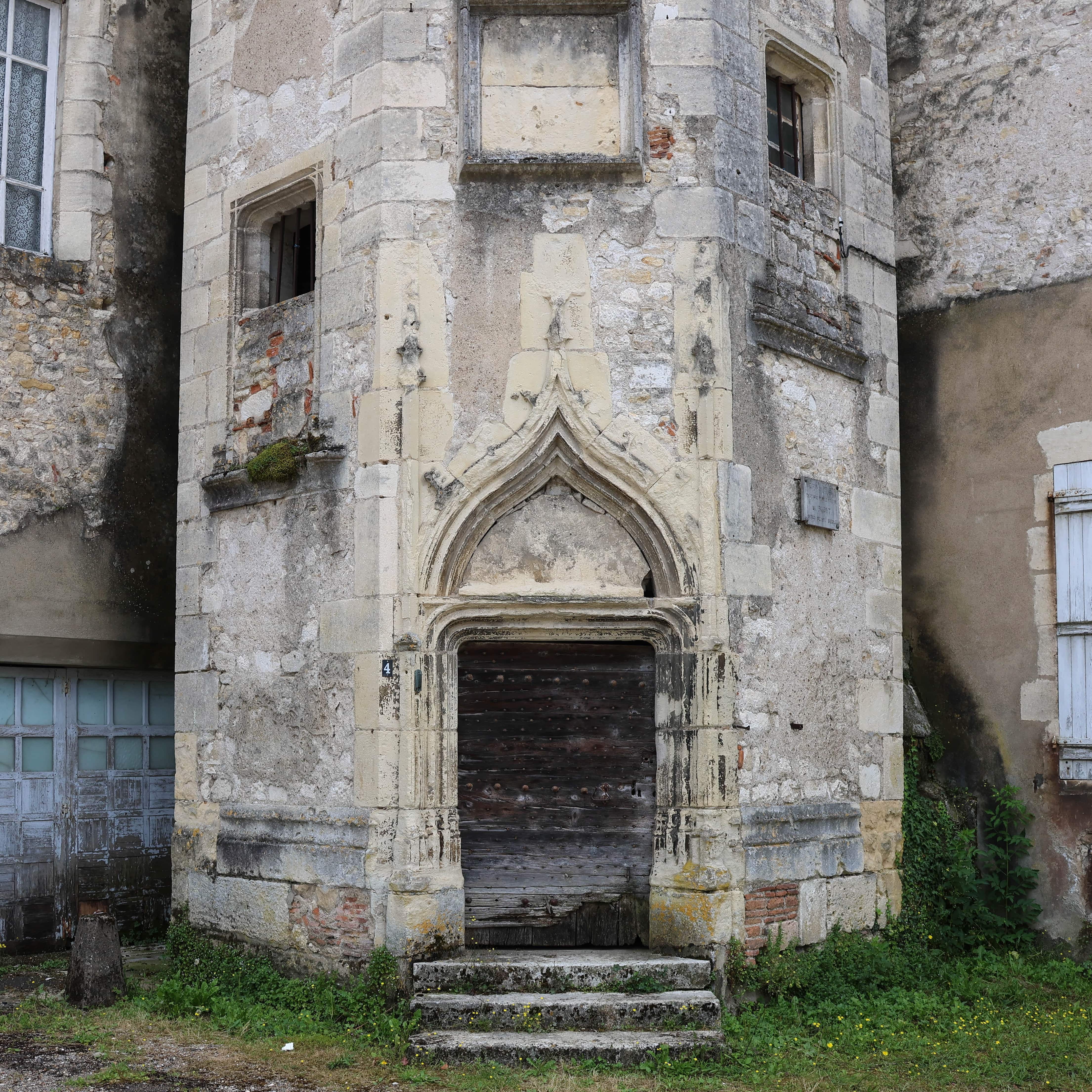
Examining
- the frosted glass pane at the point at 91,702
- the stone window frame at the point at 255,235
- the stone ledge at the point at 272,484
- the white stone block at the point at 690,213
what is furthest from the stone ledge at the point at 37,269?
the white stone block at the point at 690,213

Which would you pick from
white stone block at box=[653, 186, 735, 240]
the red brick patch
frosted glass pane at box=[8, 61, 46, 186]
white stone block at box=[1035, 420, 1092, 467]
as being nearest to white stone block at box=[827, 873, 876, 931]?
the red brick patch

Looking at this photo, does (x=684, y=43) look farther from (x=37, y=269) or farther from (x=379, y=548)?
(x=37, y=269)

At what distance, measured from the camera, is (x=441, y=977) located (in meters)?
6.38

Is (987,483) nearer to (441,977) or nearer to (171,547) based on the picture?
(441,977)

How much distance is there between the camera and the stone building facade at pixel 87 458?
8344 mm

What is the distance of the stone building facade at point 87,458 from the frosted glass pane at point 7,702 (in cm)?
1

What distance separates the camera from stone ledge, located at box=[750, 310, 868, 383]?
24.0 feet

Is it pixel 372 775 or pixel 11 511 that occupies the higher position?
pixel 11 511

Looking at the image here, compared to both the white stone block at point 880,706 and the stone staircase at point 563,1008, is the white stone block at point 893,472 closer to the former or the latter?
the white stone block at point 880,706

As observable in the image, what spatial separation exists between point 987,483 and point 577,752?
3.54 m

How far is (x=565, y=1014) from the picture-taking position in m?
6.11

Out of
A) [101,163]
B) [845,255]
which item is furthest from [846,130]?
[101,163]

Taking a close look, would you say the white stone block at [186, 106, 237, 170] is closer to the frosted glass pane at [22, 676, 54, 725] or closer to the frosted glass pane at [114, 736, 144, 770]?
the frosted glass pane at [22, 676, 54, 725]

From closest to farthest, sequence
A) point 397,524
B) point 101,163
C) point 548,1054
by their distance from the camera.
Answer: point 548,1054 < point 397,524 < point 101,163
